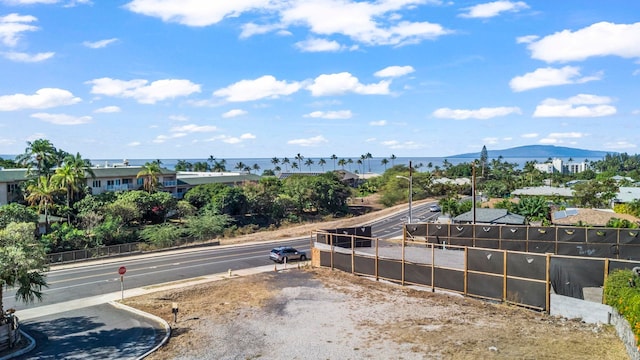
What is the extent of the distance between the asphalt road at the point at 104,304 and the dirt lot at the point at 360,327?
5.57 feet

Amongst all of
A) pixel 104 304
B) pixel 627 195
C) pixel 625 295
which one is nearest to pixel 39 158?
pixel 104 304

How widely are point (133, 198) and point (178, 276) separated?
111 feet

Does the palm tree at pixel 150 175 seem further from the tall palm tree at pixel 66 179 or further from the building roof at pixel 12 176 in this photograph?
the building roof at pixel 12 176

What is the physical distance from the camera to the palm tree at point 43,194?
55406mm

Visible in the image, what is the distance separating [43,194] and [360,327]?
50228 mm

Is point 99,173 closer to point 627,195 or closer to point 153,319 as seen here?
point 153,319

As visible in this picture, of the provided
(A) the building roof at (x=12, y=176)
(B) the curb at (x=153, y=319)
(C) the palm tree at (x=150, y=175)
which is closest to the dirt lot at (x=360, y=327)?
(B) the curb at (x=153, y=319)

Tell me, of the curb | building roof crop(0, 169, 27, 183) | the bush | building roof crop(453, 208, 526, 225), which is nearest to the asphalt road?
the curb

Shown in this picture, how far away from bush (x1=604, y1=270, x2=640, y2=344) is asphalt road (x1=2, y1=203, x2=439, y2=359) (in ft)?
58.1

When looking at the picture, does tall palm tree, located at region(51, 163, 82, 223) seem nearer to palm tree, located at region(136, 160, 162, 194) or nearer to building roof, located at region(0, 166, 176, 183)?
building roof, located at region(0, 166, 176, 183)

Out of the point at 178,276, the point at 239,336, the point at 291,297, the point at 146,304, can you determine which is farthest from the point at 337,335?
the point at 178,276

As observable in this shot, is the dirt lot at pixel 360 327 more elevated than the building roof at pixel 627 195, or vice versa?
the building roof at pixel 627 195

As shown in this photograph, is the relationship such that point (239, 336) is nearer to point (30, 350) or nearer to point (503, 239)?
point (30, 350)

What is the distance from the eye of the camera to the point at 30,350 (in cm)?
1844
